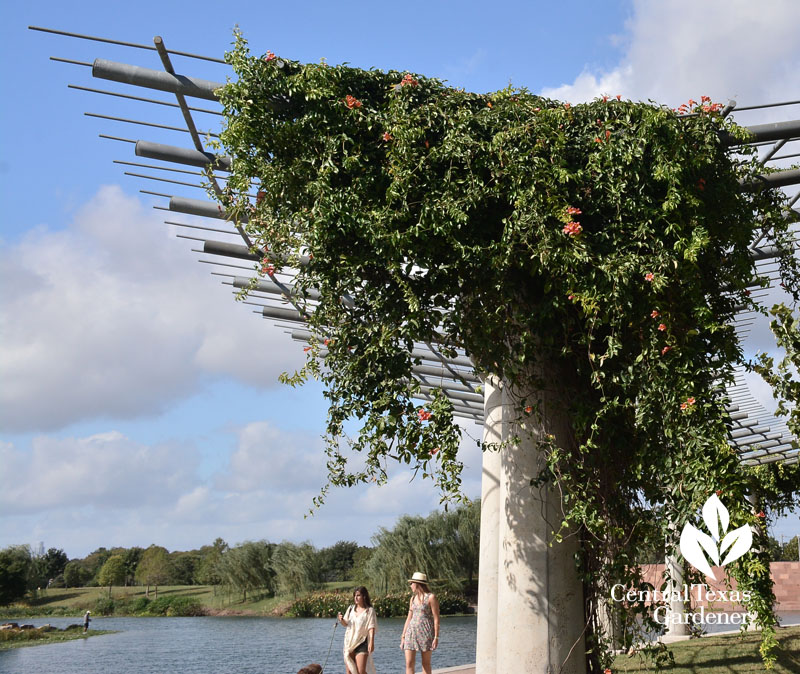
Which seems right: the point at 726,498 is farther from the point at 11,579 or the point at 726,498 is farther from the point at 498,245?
the point at 11,579

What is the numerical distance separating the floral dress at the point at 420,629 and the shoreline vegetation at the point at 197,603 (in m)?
21.1

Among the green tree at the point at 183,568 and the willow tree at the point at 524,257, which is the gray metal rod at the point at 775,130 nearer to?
the willow tree at the point at 524,257

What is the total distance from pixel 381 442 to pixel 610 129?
9.67 ft

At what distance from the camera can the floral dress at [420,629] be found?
7445mm

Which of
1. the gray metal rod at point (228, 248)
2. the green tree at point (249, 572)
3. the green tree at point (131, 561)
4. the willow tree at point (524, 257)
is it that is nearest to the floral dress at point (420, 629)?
the willow tree at point (524, 257)

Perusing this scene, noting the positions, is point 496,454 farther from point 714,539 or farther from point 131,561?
point 131,561

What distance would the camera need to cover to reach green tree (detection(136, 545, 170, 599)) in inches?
1893

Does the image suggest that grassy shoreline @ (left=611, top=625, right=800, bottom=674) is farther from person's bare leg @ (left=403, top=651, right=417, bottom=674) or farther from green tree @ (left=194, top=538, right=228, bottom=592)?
green tree @ (left=194, top=538, right=228, bottom=592)

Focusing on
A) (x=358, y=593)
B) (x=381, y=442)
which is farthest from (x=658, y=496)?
(x=358, y=593)

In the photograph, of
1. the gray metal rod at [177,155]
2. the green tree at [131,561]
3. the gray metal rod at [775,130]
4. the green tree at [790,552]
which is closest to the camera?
the gray metal rod at [775,130]

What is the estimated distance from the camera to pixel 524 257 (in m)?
5.33

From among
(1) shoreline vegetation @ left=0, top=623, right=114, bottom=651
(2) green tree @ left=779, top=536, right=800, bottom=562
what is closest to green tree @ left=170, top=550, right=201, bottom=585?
(1) shoreline vegetation @ left=0, top=623, right=114, bottom=651

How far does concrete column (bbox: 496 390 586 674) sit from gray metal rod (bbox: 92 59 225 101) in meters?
3.63

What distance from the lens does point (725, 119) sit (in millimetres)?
5828
